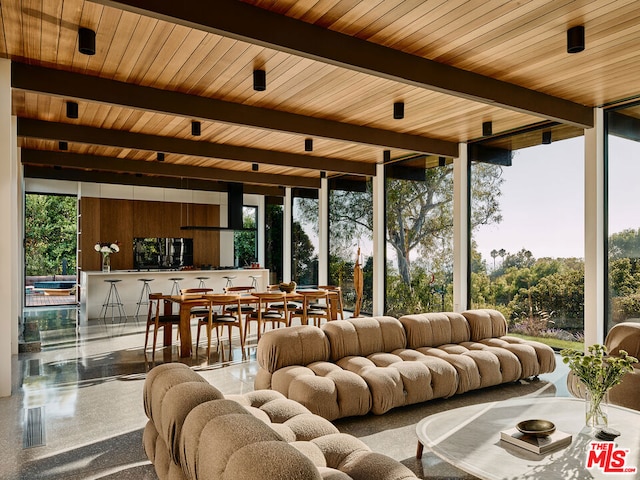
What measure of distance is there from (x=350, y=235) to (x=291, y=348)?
21.1 feet

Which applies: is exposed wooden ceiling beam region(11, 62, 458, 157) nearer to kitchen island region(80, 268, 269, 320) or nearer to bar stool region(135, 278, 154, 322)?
kitchen island region(80, 268, 269, 320)

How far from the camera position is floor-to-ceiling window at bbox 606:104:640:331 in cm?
543

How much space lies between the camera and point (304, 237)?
11891 mm

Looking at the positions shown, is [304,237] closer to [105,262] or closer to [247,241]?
[247,241]

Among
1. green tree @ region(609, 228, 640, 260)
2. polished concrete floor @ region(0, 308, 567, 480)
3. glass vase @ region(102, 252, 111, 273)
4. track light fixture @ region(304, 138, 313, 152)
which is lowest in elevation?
polished concrete floor @ region(0, 308, 567, 480)

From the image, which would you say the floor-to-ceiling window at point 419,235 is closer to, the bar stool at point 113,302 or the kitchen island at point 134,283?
the kitchen island at point 134,283

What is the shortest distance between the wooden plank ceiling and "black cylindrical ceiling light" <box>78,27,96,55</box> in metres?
0.06

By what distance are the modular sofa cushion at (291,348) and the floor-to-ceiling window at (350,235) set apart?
511 cm

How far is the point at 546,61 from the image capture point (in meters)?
4.23

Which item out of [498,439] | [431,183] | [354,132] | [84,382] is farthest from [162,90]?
[431,183]

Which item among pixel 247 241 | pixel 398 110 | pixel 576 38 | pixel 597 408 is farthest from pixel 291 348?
pixel 247 241

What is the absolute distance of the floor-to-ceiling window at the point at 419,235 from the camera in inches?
313

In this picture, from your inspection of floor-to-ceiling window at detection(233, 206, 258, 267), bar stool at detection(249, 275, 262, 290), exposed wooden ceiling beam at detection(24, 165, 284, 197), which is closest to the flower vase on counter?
bar stool at detection(249, 275, 262, 290)

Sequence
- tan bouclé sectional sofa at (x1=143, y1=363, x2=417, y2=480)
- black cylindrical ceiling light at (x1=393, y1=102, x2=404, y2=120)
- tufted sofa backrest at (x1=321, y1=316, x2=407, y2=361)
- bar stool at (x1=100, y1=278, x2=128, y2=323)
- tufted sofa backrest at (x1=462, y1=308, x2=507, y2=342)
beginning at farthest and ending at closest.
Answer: bar stool at (x1=100, y1=278, x2=128, y2=323)
black cylindrical ceiling light at (x1=393, y1=102, x2=404, y2=120)
tufted sofa backrest at (x1=462, y1=308, x2=507, y2=342)
tufted sofa backrest at (x1=321, y1=316, x2=407, y2=361)
tan bouclé sectional sofa at (x1=143, y1=363, x2=417, y2=480)
